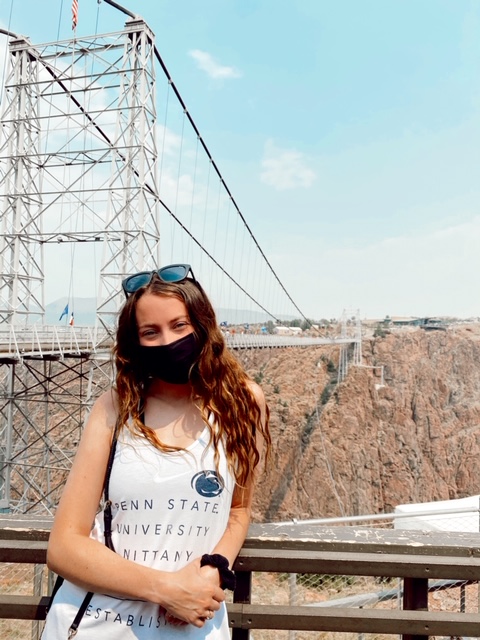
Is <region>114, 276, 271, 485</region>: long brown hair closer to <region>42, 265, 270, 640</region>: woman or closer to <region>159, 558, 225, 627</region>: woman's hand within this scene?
<region>42, 265, 270, 640</region>: woman

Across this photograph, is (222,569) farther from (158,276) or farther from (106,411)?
(158,276)

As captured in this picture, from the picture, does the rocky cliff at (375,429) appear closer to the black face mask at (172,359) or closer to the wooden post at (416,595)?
the wooden post at (416,595)

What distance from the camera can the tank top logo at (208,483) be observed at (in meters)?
0.84

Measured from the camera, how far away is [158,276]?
1.00 meters

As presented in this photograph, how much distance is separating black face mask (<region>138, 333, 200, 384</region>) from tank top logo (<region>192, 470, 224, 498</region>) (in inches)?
8.1

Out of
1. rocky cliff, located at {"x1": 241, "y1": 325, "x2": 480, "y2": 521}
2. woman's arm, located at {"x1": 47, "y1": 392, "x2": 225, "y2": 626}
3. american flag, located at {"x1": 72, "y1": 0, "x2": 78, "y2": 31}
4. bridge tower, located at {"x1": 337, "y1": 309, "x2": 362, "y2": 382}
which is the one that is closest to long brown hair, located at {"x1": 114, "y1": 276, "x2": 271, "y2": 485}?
woman's arm, located at {"x1": 47, "y1": 392, "x2": 225, "y2": 626}

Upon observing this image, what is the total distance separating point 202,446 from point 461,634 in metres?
0.73

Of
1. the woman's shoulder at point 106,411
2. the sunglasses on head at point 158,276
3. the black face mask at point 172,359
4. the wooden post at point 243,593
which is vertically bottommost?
the wooden post at point 243,593

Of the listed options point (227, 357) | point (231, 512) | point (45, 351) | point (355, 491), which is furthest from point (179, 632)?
point (355, 491)

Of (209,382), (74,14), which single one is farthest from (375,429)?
Result: (209,382)

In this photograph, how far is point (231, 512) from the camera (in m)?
0.96

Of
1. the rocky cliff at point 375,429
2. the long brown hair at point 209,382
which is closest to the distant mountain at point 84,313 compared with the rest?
the long brown hair at point 209,382

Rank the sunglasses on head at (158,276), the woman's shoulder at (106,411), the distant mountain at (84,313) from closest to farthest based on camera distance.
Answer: the woman's shoulder at (106,411), the sunglasses on head at (158,276), the distant mountain at (84,313)

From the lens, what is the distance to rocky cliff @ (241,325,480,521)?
18.6 meters
